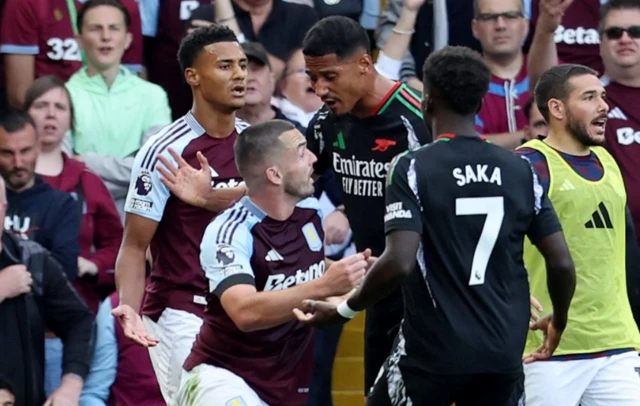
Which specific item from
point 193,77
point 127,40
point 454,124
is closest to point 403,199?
point 454,124

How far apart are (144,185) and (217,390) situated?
1.40 m

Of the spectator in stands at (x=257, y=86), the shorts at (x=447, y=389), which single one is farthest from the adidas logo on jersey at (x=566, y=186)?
the spectator in stands at (x=257, y=86)

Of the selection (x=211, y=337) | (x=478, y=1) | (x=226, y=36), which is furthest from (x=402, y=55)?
(x=211, y=337)

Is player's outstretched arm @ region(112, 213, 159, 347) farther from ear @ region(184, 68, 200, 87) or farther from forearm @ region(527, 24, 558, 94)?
forearm @ region(527, 24, 558, 94)

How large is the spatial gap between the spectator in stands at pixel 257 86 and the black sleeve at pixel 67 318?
1.68 metres

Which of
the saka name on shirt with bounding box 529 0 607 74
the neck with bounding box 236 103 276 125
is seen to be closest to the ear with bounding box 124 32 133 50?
the neck with bounding box 236 103 276 125

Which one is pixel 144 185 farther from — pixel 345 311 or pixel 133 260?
pixel 345 311

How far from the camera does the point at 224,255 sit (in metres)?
6.15

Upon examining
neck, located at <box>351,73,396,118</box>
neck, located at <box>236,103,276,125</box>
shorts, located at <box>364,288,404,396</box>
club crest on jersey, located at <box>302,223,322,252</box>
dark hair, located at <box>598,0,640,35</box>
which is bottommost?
shorts, located at <box>364,288,404,396</box>

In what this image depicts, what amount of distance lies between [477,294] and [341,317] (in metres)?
0.54

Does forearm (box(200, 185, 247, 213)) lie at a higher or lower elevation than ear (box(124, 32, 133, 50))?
lower

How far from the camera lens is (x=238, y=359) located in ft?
21.0

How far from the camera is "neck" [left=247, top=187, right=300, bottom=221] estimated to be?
6355mm

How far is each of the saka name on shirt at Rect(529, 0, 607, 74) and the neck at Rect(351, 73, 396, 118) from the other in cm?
339
